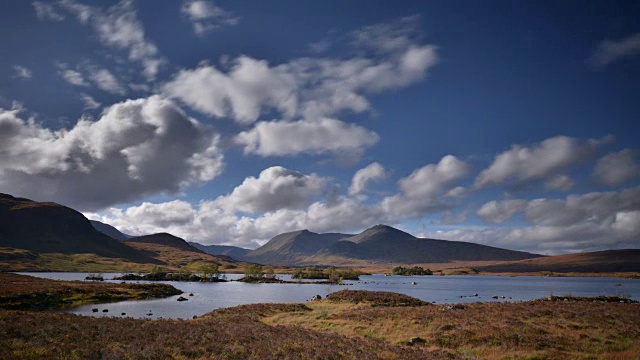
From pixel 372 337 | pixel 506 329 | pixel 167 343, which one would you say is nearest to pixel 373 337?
pixel 372 337

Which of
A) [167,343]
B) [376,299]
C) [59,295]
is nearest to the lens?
[167,343]

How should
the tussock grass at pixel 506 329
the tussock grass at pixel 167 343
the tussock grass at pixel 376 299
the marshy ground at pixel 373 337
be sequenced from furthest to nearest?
the tussock grass at pixel 376 299, the tussock grass at pixel 506 329, the marshy ground at pixel 373 337, the tussock grass at pixel 167 343

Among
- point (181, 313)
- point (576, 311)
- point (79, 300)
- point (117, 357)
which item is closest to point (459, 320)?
point (576, 311)

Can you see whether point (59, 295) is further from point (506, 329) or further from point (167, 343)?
point (506, 329)

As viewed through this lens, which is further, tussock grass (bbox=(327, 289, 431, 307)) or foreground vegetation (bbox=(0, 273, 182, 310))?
foreground vegetation (bbox=(0, 273, 182, 310))

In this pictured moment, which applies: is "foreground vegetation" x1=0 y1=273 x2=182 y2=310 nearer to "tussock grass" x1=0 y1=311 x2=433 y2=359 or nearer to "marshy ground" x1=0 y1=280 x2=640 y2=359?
"marshy ground" x1=0 y1=280 x2=640 y2=359

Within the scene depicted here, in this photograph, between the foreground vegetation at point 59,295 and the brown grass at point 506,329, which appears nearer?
the brown grass at point 506,329

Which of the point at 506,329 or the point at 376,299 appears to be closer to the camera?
the point at 506,329

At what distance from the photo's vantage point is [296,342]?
1094 inches

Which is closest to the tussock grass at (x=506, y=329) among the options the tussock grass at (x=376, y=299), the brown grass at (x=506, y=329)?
the brown grass at (x=506, y=329)

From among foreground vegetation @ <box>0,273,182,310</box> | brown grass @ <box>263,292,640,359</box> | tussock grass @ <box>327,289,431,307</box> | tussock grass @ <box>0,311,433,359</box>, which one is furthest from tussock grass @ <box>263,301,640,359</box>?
foreground vegetation @ <box>0,273,182,310</box>

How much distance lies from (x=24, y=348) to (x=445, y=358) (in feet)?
85.9

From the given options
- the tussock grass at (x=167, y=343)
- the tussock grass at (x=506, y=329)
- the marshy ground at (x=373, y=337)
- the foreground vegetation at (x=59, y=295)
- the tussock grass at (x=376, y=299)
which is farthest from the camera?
the foreground vegetation at (x=59, y=295)

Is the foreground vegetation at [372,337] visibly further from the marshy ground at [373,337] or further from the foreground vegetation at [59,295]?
the foreground vegetation at [59,295]
